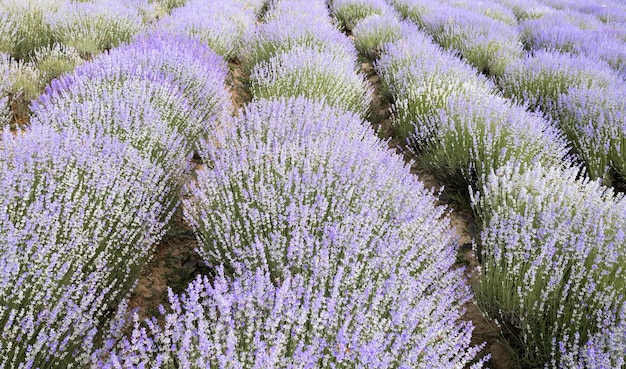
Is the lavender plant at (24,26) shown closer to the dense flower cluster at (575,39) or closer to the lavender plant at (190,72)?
the lavender plant at (190,72)

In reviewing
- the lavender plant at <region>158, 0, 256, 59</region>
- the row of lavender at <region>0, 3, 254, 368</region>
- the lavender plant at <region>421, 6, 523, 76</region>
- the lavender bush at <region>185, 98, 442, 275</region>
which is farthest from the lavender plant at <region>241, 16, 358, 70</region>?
the lavender bush at <region>185, 98, 442, 275</region>

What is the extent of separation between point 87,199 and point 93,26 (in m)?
3.75

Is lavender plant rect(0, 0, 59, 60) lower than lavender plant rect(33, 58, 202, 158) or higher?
higher

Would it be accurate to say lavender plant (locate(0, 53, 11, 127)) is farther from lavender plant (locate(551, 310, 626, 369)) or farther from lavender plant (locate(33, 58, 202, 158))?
lavender plant (locate(551, 310, 626, 369))

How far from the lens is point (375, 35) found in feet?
19.8

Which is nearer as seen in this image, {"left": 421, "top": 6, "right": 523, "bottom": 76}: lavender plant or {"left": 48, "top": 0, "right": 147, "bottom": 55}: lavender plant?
{"left": 48, "top": 0, "right": 147, "bottom": 55}: lavender plant

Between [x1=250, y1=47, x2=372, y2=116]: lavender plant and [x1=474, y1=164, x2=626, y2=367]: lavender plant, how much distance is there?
1.84 meters

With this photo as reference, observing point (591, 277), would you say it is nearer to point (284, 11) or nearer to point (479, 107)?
point (479, 107)

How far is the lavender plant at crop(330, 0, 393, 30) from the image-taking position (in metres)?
7.61

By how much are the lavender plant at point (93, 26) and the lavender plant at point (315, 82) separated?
1744 mm

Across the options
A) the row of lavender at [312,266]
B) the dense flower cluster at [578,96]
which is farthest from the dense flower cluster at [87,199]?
the dense flower cluster at [578,96]

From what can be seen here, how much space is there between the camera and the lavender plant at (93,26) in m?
4.63

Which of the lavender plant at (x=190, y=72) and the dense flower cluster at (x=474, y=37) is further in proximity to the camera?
the dense flower cluster at (x=474, y=37)

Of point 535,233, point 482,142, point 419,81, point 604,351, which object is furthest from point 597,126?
point 604,351
